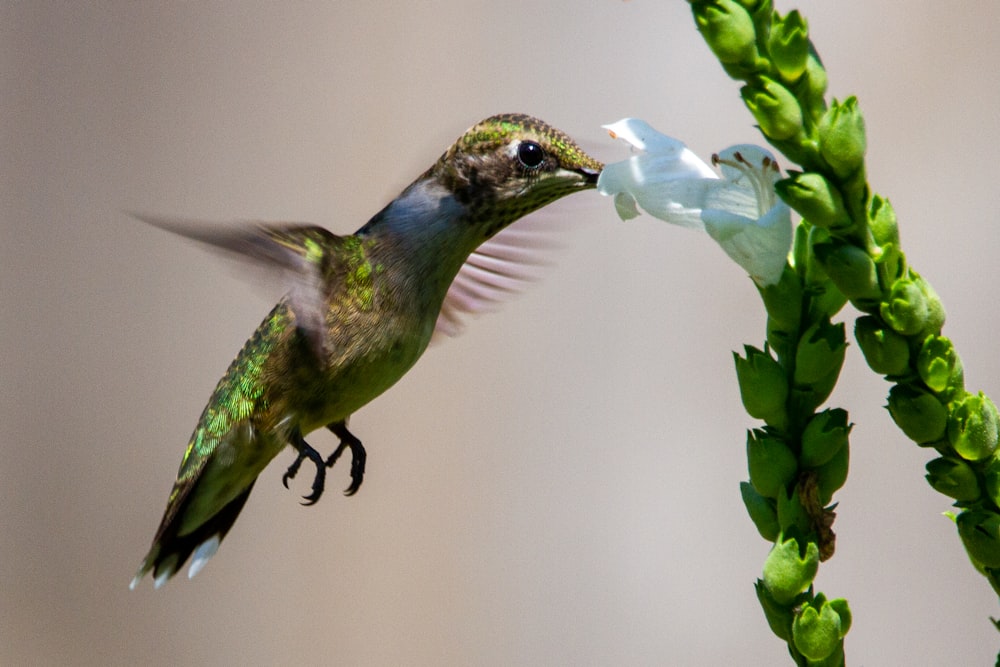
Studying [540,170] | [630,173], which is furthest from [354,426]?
[630,173]

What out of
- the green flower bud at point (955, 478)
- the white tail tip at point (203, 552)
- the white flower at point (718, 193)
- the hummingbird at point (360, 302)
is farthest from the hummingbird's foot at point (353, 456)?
the green flower bud at point (955, 478)

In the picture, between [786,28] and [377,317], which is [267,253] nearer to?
[377,317]

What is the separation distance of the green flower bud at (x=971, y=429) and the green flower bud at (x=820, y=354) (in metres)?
0.08

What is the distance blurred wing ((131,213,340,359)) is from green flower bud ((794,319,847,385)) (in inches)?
29.0

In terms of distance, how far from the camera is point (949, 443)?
0.72 m

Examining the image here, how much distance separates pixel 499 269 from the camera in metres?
1.87

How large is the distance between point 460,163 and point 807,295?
2.83 feet

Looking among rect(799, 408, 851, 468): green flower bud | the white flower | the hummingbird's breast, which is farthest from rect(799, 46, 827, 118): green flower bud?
the hummingbird's breast

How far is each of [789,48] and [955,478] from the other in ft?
1.04

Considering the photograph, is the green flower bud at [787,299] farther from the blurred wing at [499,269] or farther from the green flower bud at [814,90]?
the blurred wing at [499,269]

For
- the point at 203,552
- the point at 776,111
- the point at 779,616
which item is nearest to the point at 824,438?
the point at 779,616

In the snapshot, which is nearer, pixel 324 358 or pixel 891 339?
pixel 891 339

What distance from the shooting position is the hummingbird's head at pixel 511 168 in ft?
4.88

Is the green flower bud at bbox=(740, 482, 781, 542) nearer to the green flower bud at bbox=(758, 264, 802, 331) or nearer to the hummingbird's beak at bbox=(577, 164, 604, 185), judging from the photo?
the green flower bud at bbox=(758, 264, 802, 331)
